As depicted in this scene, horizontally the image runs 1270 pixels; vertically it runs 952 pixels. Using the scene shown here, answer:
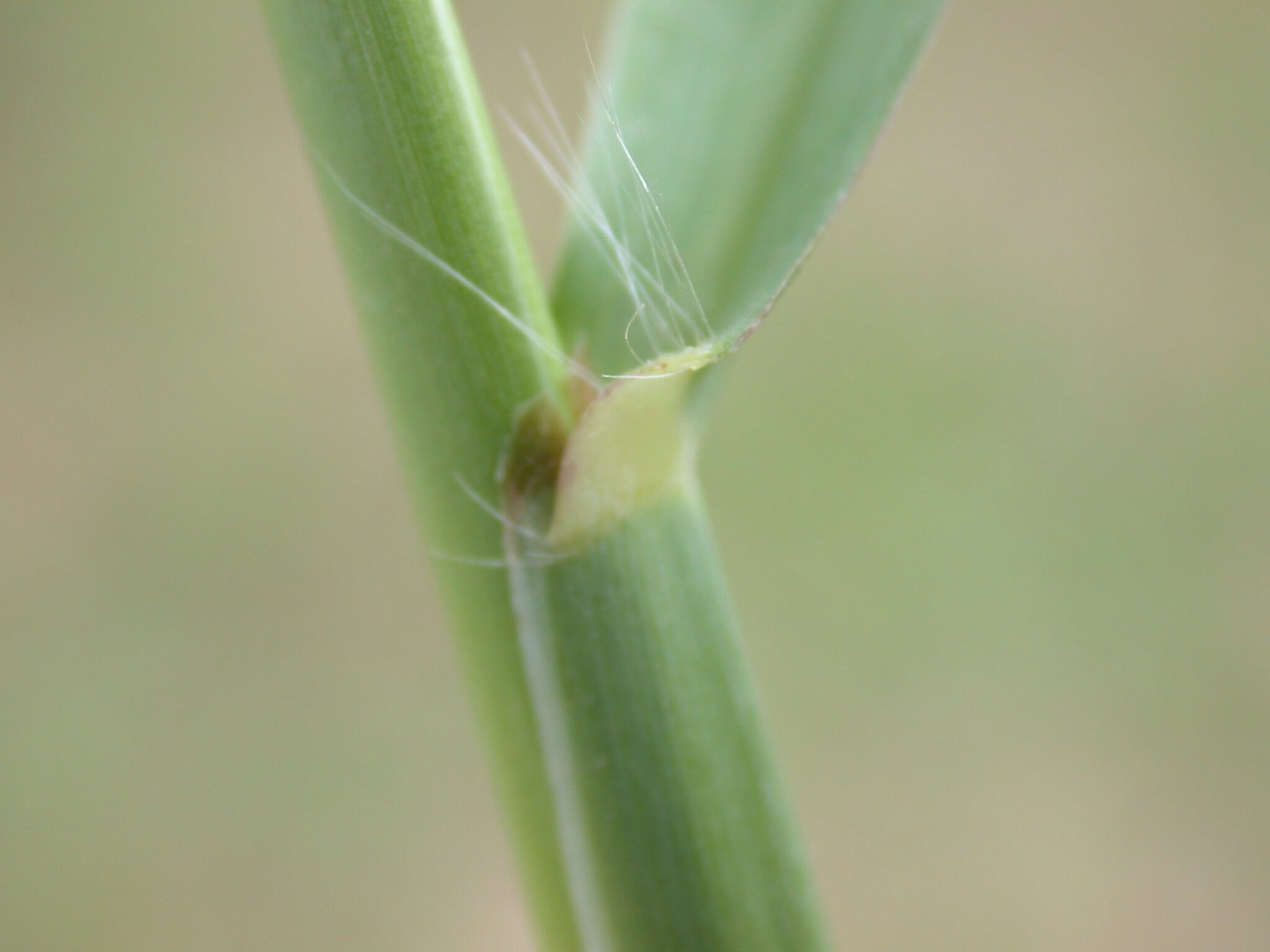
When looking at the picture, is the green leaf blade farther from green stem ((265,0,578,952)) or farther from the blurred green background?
the blurred green background

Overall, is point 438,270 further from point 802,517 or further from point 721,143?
point 802,517

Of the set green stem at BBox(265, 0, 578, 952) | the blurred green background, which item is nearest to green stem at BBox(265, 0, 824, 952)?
green stem at BBox(265, 0, 578, 952)

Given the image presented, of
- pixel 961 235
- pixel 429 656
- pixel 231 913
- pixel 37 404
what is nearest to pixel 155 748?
pixel 231 913

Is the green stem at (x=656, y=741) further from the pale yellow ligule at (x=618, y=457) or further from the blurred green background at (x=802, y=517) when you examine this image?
the blurred green background at (x=802, y=517)

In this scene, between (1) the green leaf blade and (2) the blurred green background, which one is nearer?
(1) the green leaf blade

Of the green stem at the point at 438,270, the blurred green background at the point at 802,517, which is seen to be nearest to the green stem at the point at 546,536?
the green stem at the point at 438,270
